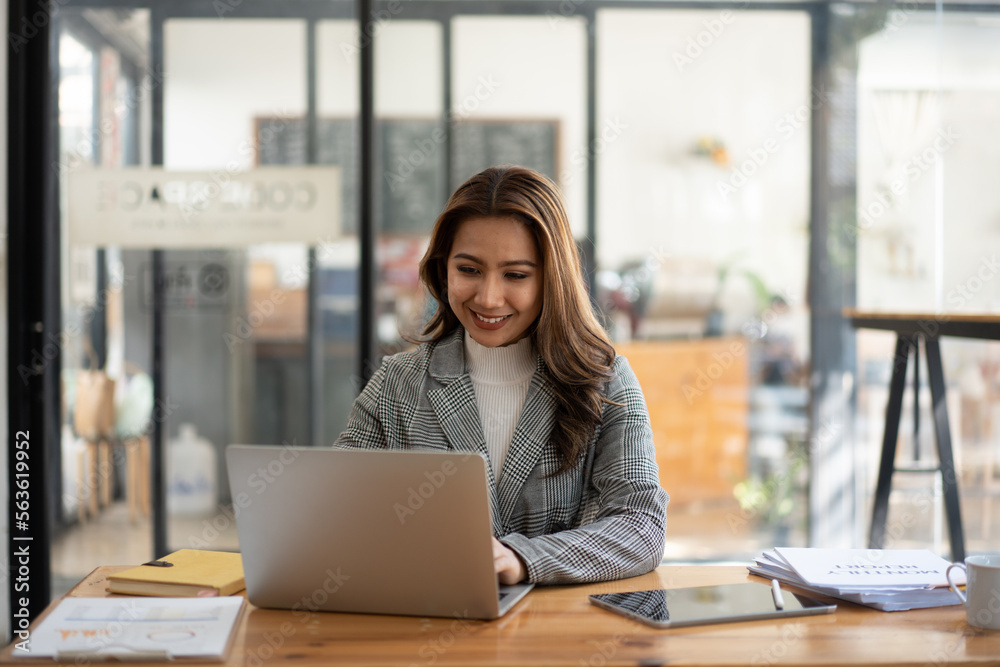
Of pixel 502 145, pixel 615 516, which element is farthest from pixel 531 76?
pixel 615 516

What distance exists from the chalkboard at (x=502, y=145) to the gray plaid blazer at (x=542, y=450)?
1696 millimetres

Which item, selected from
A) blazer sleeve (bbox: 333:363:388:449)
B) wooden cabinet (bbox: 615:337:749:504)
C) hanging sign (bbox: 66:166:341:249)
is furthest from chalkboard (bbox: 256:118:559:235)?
blazer sleeve (bbox: 333:363:388:449)

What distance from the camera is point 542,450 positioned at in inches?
63.0

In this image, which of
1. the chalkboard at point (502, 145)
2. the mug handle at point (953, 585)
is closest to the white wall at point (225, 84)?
the chalkboard at point (502, 145)

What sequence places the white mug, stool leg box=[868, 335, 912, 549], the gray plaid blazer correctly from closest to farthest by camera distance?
the white mug
the gray plaid blazer
stool leg box=[868, 335, 912, 549]

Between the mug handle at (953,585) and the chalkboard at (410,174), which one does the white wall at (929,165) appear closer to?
the chalkboard at (410,174)

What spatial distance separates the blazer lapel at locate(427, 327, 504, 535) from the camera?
5.32 ft

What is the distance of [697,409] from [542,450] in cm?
209

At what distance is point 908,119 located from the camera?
3.26 meters

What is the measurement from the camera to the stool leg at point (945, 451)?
2244mm

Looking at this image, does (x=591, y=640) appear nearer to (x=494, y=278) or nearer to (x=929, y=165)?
(x=494, y=278)

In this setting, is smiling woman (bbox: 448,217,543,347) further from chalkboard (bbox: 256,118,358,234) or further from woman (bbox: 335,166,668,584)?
chalkboard (bbox: 256,118,358,234)

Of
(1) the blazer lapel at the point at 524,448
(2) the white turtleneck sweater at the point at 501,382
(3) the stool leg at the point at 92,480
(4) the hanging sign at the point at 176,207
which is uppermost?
(4) the hanging sign at the point at 176,207

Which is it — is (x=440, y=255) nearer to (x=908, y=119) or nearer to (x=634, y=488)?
(x=634, y=488)
